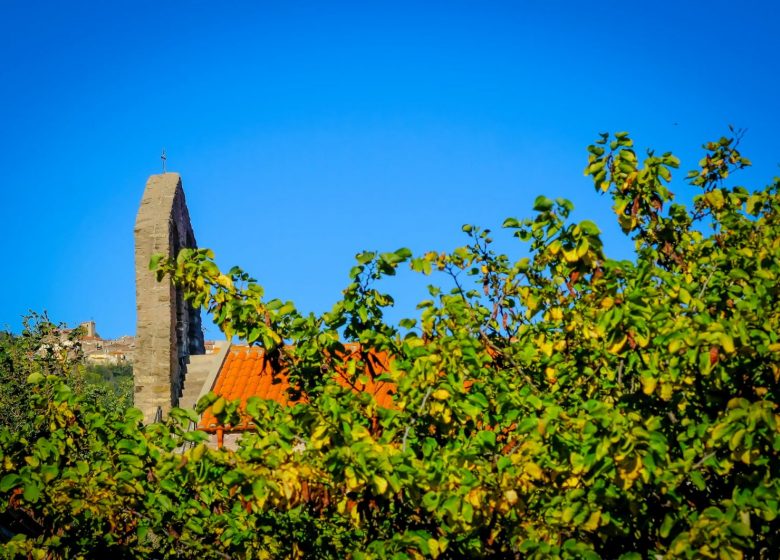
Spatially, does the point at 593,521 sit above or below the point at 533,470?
below

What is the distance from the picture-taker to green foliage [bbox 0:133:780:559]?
393 centimetres

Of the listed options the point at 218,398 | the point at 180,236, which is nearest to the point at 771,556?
the point at 218,398

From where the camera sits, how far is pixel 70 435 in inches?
204

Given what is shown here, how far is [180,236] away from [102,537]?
25.3 feet

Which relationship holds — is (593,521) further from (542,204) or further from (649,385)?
(542,204)

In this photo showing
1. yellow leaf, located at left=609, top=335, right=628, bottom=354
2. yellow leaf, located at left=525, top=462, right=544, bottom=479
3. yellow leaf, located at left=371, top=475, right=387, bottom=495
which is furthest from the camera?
yellow leaf, located at left=609, top=335, right=628, bottom=354

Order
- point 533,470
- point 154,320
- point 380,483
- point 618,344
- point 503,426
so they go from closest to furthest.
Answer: point 380,483
point 533,470
point 618,344
point 503,426
point 154,320

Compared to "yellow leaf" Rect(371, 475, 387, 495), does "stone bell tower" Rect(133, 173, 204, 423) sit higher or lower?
higher

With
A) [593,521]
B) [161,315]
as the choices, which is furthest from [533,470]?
[161,315]

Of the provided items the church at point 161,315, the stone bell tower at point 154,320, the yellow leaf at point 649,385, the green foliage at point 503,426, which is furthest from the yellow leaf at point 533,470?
the stone bell tower at point 154,320

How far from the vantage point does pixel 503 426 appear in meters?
5.01

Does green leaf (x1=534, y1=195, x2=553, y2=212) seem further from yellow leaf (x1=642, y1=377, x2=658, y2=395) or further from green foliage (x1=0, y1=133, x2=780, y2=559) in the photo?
yellow leaf (x1=642, y1=377, x2=658, y2=395)

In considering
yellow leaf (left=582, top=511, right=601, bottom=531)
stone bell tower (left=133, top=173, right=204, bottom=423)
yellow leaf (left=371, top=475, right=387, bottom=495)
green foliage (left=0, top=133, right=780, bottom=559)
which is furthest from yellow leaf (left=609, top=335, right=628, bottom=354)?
stone bell tower (left=133, top=173, right=204, bottom=423)

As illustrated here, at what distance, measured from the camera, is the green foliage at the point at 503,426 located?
393 centimetres
